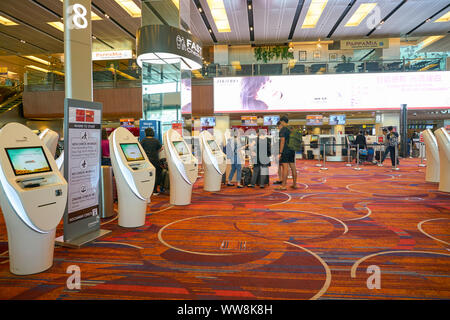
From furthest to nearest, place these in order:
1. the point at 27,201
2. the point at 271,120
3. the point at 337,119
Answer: the point at 271,120 → the point at 337,119 → the point at 27,201

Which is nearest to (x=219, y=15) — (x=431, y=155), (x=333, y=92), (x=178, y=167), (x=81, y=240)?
(x=333, y=92)

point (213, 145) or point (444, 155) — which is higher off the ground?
point (213, 145)

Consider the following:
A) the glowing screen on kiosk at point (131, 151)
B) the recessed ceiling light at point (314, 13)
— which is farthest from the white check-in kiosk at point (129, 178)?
the recessed ceiling light at point (314, 13)

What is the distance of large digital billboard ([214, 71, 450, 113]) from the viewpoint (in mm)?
11836

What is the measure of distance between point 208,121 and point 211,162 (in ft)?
26.7

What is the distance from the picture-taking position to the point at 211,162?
590 centimetres

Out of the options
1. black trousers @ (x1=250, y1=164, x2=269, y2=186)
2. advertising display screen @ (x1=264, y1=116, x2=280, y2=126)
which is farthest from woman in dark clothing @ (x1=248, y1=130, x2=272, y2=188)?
advertising display screen @ (x1=264, y1=116, x2=280, y2=126)

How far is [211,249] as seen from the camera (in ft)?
9.18

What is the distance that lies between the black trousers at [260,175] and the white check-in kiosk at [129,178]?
326 cm

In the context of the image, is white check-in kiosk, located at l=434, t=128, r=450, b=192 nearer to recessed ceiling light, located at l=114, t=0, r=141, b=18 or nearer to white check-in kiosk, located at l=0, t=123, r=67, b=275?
white check-in kiosk, located at l=0, t=123, r=67, b=275

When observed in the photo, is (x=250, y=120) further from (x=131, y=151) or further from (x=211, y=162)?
(x=131, y=151)

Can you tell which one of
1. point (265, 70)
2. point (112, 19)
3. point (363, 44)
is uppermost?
point (112, 19)
